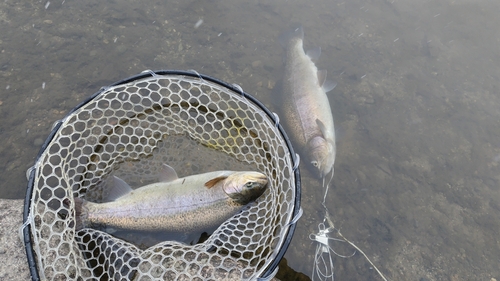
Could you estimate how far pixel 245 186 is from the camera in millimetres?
3096

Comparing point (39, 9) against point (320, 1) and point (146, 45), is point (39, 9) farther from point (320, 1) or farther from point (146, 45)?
point (320, 1)

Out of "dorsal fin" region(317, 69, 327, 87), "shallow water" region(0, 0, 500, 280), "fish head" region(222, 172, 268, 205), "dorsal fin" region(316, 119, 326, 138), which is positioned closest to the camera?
"fish head" region(222, 172, 268, 205)

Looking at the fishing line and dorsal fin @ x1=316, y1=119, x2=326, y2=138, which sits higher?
dorsal fin @ x1=316, y1=119, x2=326, y2=138

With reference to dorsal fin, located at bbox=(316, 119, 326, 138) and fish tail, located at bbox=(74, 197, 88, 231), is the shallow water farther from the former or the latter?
fish tail, located at bbox=(74, 197, 88, 231)

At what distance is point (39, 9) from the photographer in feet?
17.3

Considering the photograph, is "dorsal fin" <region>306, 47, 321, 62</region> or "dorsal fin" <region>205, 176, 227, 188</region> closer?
"dorsal fin" <region>205, 176, 227, 188</region>

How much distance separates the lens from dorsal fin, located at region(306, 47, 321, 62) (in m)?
6.08

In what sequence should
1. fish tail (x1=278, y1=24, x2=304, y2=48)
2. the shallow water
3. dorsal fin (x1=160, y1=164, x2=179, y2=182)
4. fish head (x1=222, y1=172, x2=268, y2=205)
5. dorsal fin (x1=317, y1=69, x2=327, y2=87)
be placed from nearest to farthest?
fish head (x1=222, y1=172, x2=268, y2=205) → dorsal fin (x1=160, y1=164, x2=179, y2=182) → the shallow water → dorsal fin (x1=317, y1=69, x2=327, y2=87) → fish tail (x1=278, y1=24, x2=304, y2=48)

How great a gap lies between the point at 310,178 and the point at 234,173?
1776 millimetres

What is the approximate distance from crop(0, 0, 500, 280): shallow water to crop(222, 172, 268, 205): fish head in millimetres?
1248

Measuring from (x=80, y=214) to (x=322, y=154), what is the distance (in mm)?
3369

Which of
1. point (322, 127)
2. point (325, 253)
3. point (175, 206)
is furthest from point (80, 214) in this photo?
point (322, 127)

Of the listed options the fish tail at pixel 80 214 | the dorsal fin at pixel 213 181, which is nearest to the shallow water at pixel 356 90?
the fish tail at pixel 80 214

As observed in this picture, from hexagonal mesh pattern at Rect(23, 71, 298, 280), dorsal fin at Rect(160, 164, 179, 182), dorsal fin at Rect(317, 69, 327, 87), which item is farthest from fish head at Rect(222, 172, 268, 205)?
dorsal fin at Rect(317, 69, 327, 87)
